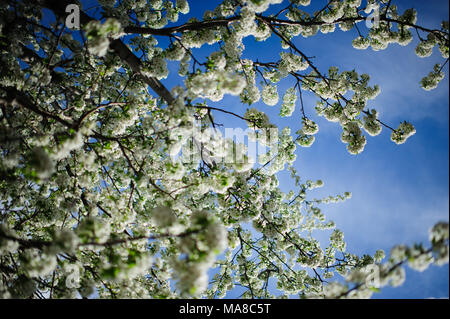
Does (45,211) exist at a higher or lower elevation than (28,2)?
lower

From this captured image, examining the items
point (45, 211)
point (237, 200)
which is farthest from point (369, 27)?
point (45, 211)

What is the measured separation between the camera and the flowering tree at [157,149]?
2898mm

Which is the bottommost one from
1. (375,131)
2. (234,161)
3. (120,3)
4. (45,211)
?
(45,211)

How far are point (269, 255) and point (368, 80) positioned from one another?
22.2 feet

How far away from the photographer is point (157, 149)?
4.76m

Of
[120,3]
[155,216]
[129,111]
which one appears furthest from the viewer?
[120,3]

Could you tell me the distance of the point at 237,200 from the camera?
5531 mm

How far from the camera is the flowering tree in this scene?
2.90 metres
